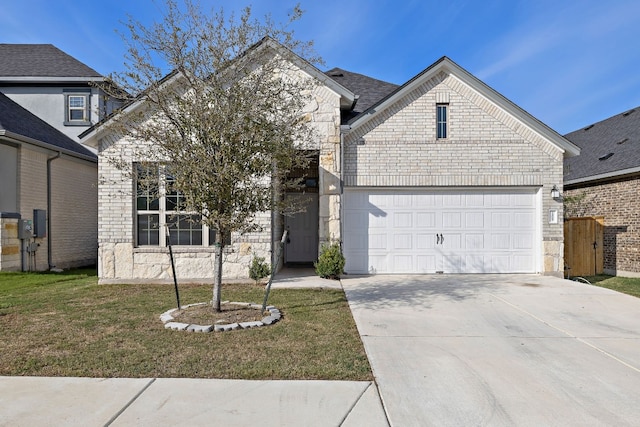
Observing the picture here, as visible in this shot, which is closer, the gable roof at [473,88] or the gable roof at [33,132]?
the gable roof at [473,88]

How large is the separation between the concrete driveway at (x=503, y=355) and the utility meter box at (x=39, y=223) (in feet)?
32.4

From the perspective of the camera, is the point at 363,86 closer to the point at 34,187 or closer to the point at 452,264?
the point at 452,264

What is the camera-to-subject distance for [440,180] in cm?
1017

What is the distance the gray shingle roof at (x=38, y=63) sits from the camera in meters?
15.0

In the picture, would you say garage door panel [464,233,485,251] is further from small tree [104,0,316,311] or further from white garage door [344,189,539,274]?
small tree [104,0,316,311]

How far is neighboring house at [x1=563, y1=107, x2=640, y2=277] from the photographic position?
11523 millimetres

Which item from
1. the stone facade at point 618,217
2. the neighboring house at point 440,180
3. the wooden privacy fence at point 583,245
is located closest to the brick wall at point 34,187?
the neighboring house at point 440,180

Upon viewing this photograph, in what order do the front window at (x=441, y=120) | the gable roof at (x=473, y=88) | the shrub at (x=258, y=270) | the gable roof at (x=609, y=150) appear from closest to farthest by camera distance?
1. the shrub at (x=258, y=270)
2. the gable roof at (x=473, y=88)
3. the front window at (x=441, y=120)
4. the gable roof at (x=609, y=150)

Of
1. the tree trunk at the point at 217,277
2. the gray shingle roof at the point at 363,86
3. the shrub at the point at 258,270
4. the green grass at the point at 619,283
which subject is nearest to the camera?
the tree trunk at the point at 217,277

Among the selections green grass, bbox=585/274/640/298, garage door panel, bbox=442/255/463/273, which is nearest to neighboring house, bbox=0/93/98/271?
garage door panel, bbox=442/255/463/273

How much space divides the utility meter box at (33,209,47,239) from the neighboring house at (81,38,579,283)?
7.58 m

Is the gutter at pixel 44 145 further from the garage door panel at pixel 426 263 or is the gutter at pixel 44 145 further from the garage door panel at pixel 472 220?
the garage door panel at pixel 472 220

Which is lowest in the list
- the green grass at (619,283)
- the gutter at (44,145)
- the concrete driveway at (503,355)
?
the green grass at (619,283)

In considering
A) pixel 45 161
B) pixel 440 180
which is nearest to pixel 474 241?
pixel 440 180
